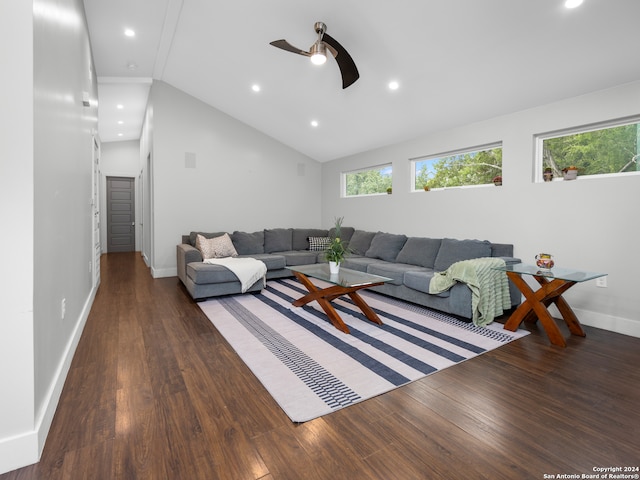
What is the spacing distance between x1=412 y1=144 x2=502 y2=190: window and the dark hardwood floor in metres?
2.36

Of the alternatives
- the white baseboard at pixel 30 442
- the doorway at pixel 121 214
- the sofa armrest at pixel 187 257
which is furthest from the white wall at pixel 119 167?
the white baseboard at pixel 30 442

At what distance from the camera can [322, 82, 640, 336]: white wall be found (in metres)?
2.97

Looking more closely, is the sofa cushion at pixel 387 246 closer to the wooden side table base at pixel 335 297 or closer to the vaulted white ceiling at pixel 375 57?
the vaulted white ceiling at pixel 375 57

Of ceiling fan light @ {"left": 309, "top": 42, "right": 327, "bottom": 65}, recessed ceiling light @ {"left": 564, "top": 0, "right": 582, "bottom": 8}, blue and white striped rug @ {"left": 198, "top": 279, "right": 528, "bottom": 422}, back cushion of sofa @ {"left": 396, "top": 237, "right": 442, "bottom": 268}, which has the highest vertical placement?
recessed ceiling light @ {"left": 564, "top": 0, "right": 582, "bottom": 8}

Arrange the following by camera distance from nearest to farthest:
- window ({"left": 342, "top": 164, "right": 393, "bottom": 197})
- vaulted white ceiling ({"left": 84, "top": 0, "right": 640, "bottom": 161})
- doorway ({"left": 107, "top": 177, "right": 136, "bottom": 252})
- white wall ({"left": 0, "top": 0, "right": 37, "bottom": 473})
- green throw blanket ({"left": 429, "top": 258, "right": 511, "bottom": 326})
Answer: white wall ({"left": 0, "top": 0, "right": 37, "bottom": 473}) < vaulted white ceiling ({"left": 84, "top": 0, "right": 640, "bottom": 161}) < green throw blanket ({"left": 429, "top": 258, "right": 511, "bottom": 326}) < window ({"left": 342, "top": 164, "right": 393, "bottom": 197}) < doorway ({"left": 107, "top": 177, "right": 136, "bottom": 252})

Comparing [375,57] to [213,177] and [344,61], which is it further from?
[213,177]

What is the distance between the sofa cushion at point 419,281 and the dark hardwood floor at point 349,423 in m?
1.02

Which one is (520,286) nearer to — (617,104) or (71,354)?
(617,104)

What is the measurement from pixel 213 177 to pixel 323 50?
12.5ft

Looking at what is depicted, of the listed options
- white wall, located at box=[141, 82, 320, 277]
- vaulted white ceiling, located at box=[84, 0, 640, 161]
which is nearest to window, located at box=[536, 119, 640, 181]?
vaulted white ceiling, located at box=[84, 0, 640, 161]

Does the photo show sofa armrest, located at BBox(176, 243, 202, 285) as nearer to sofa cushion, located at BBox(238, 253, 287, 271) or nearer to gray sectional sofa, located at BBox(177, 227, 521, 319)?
gray sectional sofa, located at BBox(177, 227, 521, 319)

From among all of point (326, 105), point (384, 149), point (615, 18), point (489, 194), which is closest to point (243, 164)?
point (326, 105)

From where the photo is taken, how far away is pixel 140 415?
1733mm

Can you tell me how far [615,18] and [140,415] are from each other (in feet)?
13.5
